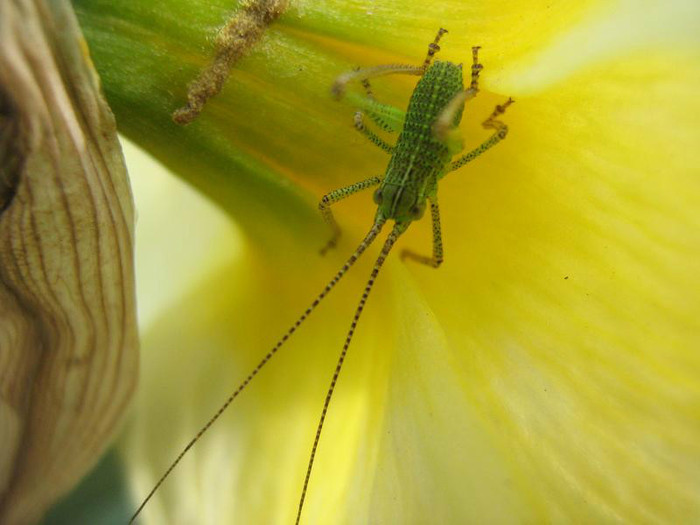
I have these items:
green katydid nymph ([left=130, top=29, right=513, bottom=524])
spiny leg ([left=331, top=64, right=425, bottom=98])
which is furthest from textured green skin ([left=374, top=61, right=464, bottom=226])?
spiny leg ([left=331, top=64, right=425, bottom=98])

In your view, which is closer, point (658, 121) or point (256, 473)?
point (658, 121)

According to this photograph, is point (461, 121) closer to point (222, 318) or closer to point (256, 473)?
point (222, 318)

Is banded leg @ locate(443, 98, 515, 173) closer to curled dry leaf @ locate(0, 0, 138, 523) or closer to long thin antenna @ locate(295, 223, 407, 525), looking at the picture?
long thin antenna @ locate(295, 223, 407, 525)

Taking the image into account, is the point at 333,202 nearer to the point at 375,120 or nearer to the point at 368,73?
the point at 375,120

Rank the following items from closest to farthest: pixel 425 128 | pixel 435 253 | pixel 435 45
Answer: pixel 435 45 < pixel 435 253 < pixel 425 128

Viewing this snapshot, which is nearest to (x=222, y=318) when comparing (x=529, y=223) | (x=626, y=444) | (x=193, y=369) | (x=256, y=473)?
(x=193, y=369)

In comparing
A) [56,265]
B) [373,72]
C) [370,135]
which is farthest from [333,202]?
[56,265]

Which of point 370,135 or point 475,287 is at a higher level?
point 370,135
